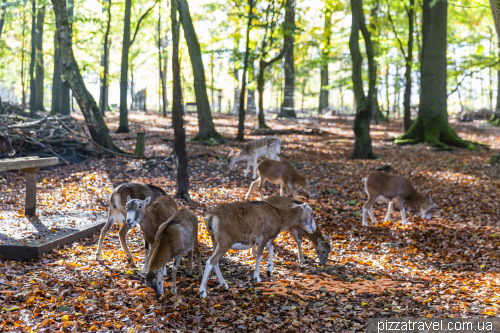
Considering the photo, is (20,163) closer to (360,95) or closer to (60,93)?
(360,95)

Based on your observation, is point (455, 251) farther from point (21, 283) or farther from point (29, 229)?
point (29, 229)

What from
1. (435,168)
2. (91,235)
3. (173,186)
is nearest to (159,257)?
(91,235)

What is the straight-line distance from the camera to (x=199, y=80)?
1875 centimetres

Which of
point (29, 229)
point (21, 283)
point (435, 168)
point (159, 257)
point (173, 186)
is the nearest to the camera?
point (159, 257)

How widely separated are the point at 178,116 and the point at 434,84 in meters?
13.5

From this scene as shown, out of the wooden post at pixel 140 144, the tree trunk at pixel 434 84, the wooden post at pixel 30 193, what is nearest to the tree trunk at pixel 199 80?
the wooden post at pixel 140 144

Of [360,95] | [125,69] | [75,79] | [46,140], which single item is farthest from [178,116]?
[125,69]

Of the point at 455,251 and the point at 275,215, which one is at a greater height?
the point at 275,215

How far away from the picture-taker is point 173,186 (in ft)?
40.2

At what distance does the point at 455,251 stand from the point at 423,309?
3.22 metres

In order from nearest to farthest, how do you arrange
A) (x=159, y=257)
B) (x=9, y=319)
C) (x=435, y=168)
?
(x=9, y=319) → (x=159, y=257) → (x=435, y=168)

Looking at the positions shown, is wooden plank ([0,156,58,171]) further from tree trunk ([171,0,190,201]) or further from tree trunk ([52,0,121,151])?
tree trunk ([52,0,121,151])

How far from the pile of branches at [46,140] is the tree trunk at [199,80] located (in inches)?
199

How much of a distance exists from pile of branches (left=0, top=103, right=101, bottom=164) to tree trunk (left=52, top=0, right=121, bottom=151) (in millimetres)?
524
